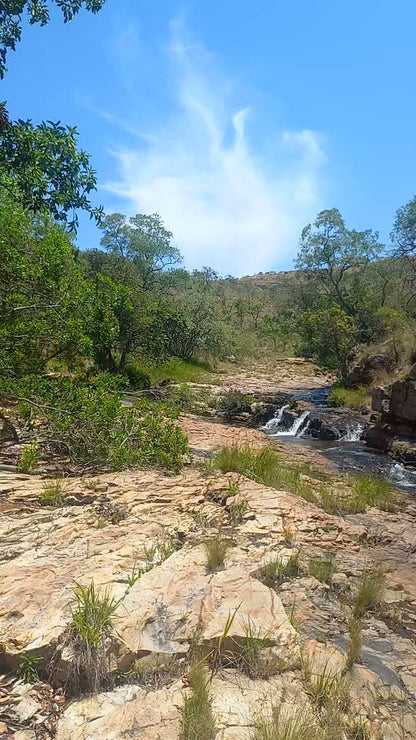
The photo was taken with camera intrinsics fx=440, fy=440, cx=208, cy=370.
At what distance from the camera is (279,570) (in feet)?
12.7

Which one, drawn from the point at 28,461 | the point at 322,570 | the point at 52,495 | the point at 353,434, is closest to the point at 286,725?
the point at 322,570

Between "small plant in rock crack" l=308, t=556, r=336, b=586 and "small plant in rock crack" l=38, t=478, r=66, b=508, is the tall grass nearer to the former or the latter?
"small plant in rock crack" l=308, t=556, r=336, b=586

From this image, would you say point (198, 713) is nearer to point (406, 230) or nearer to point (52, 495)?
point (52, 495)

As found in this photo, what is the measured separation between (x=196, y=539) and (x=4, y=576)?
179 cm

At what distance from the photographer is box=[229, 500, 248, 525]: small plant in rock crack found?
16.5 ft

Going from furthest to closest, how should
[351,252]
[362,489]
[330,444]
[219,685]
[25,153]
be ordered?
1. [351,252]
2. [330,444]
3. [362,489]
4. [25,153]
5. [219,685]

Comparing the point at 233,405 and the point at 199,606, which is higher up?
the point at 199,606

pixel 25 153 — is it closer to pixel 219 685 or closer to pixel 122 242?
pixel 219 685

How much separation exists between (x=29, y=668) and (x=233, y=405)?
15.9 m

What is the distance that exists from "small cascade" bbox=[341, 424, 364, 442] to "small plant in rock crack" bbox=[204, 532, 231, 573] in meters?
12.3

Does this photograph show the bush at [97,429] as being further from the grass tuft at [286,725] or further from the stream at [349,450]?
the stream at [349,450]

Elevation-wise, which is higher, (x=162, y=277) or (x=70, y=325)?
(x=162, y=277)

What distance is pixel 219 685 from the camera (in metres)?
2.52

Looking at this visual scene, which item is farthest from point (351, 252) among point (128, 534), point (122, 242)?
point (128, 534)
